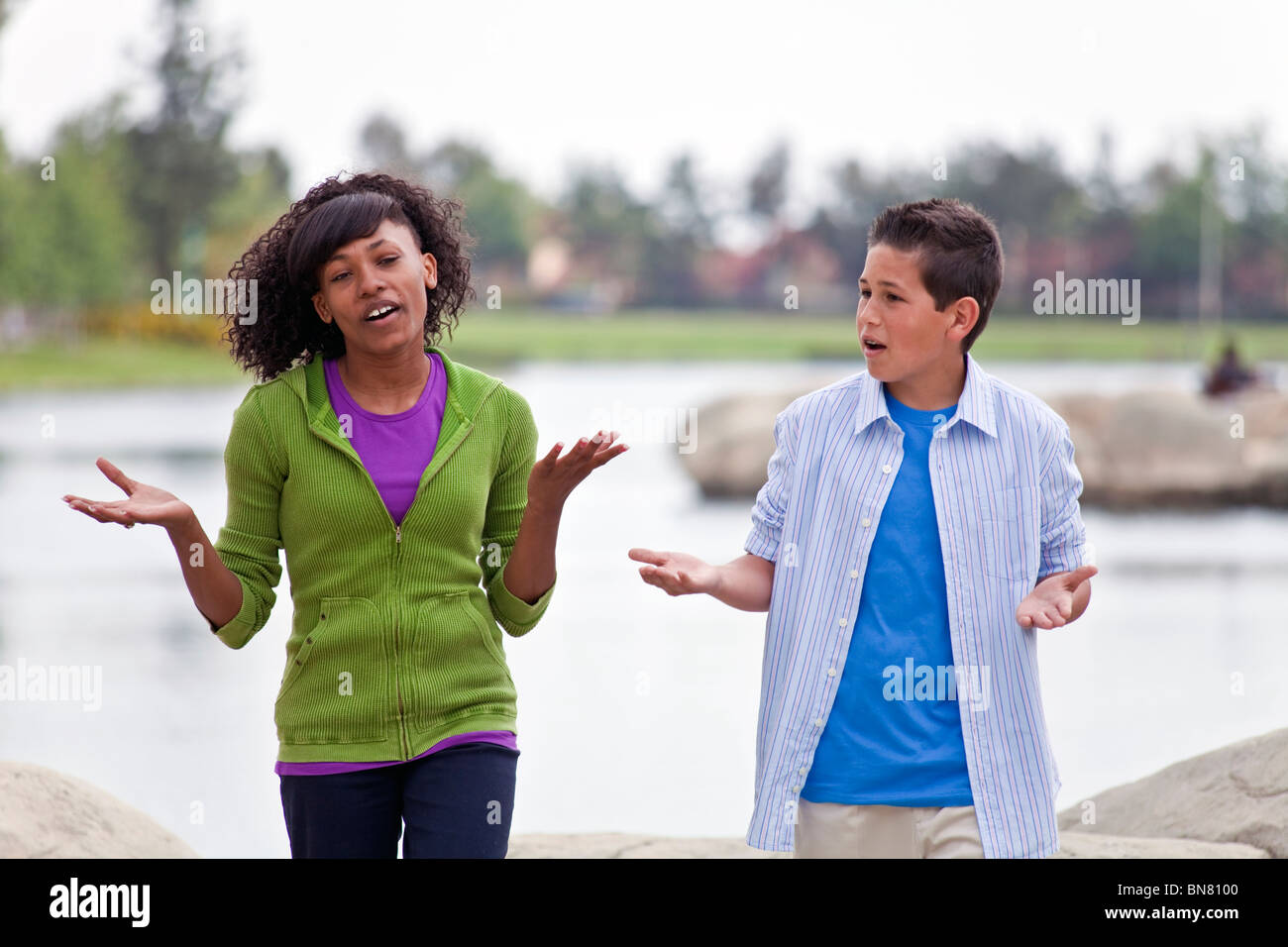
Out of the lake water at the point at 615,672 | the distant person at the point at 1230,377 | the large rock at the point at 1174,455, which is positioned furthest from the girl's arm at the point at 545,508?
the distant person at the point at 1230,377

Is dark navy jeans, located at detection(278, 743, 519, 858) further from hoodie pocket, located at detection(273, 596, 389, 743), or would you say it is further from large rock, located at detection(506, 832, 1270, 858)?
large rock, located at detection(506, 832, 1270, 858)

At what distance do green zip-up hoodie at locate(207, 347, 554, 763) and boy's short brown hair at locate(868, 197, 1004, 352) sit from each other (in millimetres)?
558

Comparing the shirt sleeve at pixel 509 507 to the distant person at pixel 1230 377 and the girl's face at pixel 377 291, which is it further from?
the distant person at pixel 1230 377

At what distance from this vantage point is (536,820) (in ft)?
13.6

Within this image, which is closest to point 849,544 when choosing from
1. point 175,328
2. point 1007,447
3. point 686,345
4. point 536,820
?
point 1007,447

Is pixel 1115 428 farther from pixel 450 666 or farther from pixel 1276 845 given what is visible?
pixel 450 666

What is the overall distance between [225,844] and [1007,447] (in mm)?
2569

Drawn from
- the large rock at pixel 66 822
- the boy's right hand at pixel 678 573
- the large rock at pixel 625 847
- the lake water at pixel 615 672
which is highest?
the boy's right hand at pixel 678 573

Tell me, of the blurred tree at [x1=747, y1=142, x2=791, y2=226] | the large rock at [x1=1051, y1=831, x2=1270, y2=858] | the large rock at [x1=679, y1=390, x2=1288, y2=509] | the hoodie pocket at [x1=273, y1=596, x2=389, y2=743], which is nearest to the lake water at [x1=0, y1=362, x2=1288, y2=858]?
the large rock at [x1=679, y1=390, x2=1288, y2=509]

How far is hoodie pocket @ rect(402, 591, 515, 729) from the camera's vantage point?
188cm

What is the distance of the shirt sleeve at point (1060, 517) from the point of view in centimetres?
197

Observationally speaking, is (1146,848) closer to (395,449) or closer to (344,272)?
(395,449)

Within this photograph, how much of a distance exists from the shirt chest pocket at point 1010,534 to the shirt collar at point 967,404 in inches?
3.2

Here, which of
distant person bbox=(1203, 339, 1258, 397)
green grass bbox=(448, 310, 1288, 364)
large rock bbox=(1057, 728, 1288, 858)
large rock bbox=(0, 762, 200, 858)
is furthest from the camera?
green grass bbox=(448, 310, 1288, 364)
